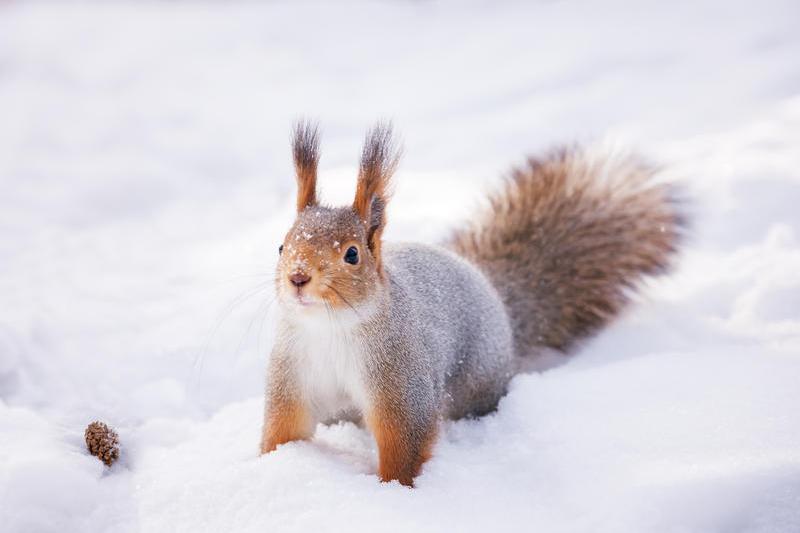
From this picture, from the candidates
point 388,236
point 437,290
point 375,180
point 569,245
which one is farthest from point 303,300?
point 388,236

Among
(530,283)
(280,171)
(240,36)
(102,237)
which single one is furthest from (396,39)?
(530,283)

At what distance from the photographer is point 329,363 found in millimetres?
1310

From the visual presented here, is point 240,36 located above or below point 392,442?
above

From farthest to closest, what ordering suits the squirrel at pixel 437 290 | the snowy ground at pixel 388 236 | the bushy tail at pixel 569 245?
the bushy tail at pixel 569 245, the squirrel at pixel 437 290, the snowy ground at pixel 388 236

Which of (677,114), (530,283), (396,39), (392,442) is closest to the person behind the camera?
(392,442)

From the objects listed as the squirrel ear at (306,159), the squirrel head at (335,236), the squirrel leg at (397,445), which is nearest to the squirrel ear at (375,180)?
the squirrel head at (335,236)

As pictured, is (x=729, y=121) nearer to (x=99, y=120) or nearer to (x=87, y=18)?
(x=99, y=120)

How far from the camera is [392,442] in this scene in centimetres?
129

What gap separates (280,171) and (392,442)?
2396mm

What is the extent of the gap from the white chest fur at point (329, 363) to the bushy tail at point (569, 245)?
29.8 inches

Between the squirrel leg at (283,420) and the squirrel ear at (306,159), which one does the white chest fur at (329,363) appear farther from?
the squirrel ear at (306,159)

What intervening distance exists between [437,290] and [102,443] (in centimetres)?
76

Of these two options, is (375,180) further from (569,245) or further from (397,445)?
(569,245)

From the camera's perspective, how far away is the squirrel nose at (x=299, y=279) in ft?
3.84
